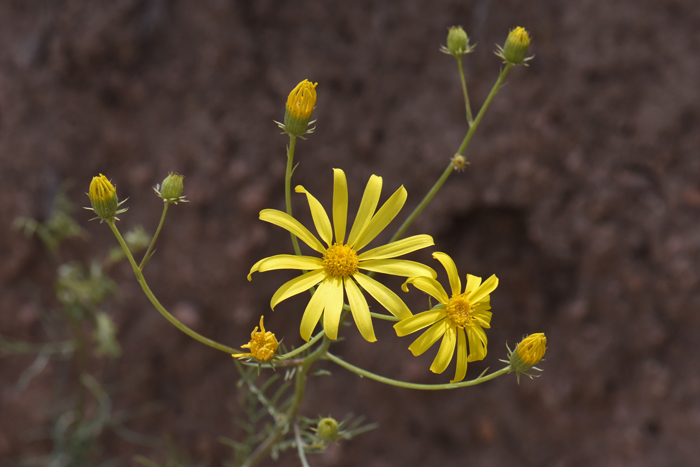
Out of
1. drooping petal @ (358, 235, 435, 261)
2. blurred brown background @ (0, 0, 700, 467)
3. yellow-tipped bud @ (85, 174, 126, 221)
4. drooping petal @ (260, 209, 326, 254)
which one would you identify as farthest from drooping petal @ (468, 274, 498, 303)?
blurred brown background @ (0, 0, 700, 467)

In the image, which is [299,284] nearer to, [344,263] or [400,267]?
[344,263]

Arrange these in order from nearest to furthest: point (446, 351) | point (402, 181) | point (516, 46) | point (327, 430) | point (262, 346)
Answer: point (262, 346), point (446, 351), point (327, 430), point (516, 46), point (402, 181)

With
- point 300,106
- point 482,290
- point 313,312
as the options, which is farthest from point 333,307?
point 300,106

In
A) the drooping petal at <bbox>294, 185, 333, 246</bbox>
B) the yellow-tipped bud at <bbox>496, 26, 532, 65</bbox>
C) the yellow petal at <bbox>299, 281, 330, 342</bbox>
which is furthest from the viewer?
the yellow-tipped bud at <bbox>496, 26, 532, 65</bbox>

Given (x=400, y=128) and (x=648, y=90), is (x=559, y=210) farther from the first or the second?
(x=400, y=128)

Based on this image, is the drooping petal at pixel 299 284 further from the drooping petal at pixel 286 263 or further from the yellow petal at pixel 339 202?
the yellow petal at pixel 339 202

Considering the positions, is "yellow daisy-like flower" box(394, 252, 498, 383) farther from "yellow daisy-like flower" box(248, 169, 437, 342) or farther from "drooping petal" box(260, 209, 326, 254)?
"drooping petal" box(260, 209, 326, 254)
